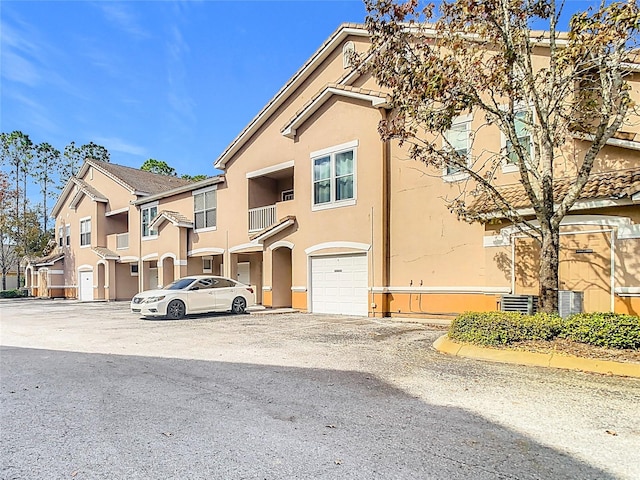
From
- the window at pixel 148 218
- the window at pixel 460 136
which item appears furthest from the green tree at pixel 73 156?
the window at pixel 460 136

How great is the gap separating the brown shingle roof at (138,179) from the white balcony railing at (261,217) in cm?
1186

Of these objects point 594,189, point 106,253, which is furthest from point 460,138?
point 106,253

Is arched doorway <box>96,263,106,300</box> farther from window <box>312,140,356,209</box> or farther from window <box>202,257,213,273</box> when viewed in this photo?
window <box>312,140,356,209</box>

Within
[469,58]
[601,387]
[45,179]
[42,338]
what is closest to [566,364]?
[601,387]

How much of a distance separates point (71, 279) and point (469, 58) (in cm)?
3415

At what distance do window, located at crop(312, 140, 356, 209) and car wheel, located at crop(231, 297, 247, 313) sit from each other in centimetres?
459

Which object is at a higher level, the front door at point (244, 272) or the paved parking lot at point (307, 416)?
the front door at point (244, 272)

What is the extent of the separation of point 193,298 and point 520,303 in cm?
1068

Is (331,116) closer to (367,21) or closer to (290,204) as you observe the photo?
(290,204)

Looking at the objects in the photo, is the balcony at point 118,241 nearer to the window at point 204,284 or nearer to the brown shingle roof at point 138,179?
the brown shingle roof at point 138,179

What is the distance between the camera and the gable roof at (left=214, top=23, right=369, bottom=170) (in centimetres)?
1744

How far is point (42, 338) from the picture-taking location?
1152 centimetres

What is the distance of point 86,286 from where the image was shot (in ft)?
107

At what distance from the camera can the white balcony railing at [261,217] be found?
1986 centimetres
